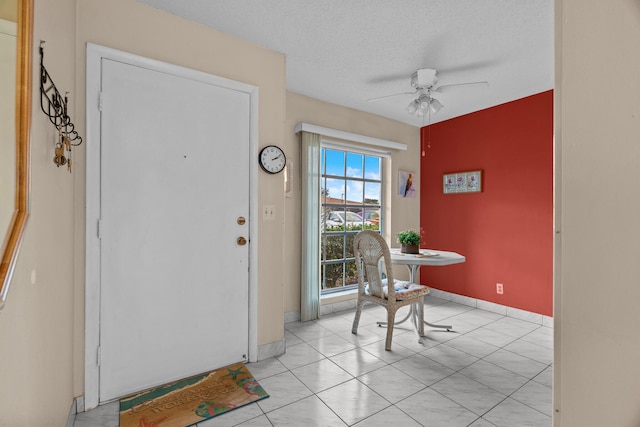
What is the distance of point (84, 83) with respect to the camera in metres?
1.75

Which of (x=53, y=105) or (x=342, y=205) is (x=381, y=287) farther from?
(x=53, y=105)

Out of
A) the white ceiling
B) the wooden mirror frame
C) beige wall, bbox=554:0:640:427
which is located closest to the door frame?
the white ceiling

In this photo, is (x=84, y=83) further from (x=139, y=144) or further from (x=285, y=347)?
(x=285, y=347)

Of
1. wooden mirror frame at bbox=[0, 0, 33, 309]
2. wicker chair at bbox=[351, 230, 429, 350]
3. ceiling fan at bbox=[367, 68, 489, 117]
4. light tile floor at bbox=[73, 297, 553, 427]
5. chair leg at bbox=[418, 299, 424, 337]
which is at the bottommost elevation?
light tile floor at bbox=[73, 297, 553, 427]

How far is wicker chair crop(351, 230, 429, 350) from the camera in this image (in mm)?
2615

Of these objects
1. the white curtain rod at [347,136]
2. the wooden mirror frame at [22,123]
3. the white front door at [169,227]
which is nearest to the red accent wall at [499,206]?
the white curtain rod at [347,136]

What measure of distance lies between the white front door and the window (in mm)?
1517

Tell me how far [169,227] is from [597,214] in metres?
2.13

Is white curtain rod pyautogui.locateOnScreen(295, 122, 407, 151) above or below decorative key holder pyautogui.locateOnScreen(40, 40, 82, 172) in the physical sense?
above

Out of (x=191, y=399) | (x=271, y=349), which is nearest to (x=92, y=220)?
(x=191, y=399)

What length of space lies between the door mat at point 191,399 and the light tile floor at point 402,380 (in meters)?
0.07

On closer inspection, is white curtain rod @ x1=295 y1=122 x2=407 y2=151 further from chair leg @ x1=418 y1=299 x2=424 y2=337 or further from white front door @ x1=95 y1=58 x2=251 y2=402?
chair leg @ x1=418 y1=299 x2=424 y2=337

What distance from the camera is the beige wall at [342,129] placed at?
10.8 feet

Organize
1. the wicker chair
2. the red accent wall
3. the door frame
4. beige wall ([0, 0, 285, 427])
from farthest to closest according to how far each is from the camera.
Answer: the red accent wall < the wicker chair < the door frame < beige wall ([0, 0, 285, 427])
